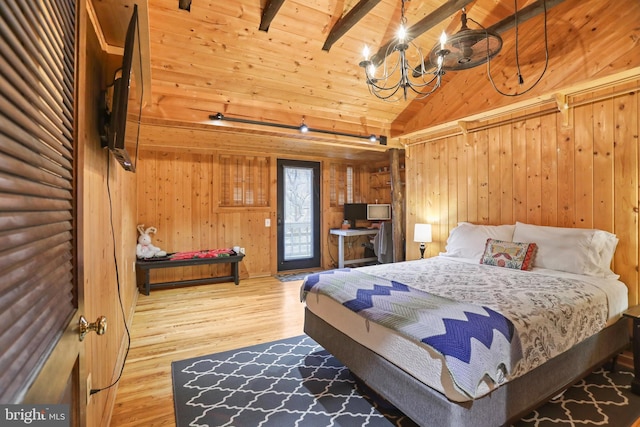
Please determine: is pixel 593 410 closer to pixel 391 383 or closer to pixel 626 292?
pixel 626 292

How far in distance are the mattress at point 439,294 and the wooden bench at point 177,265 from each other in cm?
258

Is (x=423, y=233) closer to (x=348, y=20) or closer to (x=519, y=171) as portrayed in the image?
(x=519, y=171)

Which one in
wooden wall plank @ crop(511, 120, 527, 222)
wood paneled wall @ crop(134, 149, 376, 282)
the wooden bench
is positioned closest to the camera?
wooden wall plank @ crop(511, 120, 527, 222)

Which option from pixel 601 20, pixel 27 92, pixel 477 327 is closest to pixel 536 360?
pixel 477 327

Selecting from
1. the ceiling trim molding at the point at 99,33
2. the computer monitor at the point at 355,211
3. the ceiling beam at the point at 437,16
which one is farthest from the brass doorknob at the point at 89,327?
the computer monitor at the point at 355,211

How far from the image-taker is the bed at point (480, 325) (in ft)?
4.81

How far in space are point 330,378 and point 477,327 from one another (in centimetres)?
123

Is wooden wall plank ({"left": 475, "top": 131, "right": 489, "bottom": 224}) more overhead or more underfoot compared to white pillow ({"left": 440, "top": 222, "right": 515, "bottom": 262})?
more overhead

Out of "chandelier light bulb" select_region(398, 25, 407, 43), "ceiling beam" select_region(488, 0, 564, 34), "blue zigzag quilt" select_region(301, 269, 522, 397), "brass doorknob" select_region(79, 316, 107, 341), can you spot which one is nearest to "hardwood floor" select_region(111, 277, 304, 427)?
"brass doorknob" select_region(79, 316, 107, 341)

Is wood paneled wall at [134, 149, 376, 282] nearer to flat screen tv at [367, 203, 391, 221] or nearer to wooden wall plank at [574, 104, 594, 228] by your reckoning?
flat screen tv at [367, 203, 391, 221]

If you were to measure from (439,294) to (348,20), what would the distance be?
8.57ft

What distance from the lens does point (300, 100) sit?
3.91 m

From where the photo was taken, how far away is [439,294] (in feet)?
6.72

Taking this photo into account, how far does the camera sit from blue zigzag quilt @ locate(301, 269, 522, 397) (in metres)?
1.40
